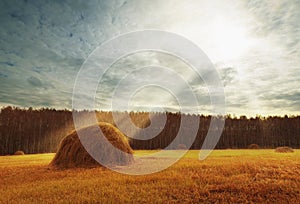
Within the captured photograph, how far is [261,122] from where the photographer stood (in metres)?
61.4

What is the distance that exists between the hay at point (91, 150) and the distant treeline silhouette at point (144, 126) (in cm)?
2958

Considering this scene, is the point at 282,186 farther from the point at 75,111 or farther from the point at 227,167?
the point at 75,111

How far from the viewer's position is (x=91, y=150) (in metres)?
15.7

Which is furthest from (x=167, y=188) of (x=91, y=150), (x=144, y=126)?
(x=144, y=126)

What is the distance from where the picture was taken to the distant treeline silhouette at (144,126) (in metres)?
42.0

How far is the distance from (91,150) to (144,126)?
4176 cm

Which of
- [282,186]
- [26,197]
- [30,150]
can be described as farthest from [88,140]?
[30,150]

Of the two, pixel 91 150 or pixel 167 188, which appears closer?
pixel 167 188

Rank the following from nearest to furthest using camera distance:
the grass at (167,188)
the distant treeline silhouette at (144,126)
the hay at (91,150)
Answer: the grass at (167,188)
the hay at (91,150)
the distant treeline silhouette at (144,126)

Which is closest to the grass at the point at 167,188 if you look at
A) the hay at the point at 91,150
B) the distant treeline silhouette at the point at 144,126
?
the hay at the point at 91,150

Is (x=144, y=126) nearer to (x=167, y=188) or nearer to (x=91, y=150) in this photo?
(x=91, y=150)

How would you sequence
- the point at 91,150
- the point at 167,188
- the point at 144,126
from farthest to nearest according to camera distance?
the point at 144,126 → the point at 91,150 → the point at 167,188

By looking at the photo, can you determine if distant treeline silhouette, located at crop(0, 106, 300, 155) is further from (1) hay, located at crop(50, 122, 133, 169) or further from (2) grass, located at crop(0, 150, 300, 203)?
(2) grass, located at crop(0, 150, 300, 203)

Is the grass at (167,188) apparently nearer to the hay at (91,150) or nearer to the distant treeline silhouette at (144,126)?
the hay at (91,150)
